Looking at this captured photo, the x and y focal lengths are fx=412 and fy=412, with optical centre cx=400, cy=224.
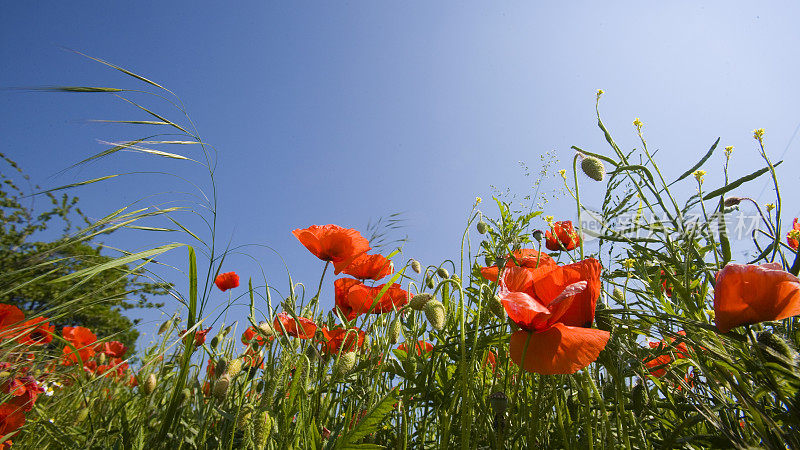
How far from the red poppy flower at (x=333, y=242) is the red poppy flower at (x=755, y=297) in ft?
3.05

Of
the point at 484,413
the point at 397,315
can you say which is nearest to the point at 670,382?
the point at 484,413

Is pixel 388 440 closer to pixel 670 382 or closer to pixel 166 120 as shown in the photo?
pixel 670 382

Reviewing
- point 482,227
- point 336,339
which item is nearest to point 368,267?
point 336,339

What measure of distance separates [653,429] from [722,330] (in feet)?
1.51

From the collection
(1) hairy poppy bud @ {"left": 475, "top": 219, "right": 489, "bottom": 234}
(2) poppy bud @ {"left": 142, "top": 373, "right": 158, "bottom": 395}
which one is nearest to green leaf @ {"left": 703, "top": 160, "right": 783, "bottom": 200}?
(1) hairy poppy bud @ {"left": 475, "top": 219, "right": 489, "bottom": 234}

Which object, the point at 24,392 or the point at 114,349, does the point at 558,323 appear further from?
the point at 114,349

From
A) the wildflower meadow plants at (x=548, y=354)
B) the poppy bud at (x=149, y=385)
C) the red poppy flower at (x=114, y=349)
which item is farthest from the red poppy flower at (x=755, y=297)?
the red poppy flower at (x=114, y=349)

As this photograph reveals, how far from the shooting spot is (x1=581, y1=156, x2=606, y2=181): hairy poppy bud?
0.93 m

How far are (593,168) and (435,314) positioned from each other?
0.49m

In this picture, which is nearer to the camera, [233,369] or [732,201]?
[732,201]

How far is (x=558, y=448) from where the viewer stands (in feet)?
2.76

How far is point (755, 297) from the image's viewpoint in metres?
0.51

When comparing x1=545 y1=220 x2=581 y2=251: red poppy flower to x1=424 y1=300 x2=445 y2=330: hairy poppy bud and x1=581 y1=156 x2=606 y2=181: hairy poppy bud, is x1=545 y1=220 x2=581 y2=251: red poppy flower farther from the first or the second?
x1=424 y1=300 x2=445 y2=330: hairy poppy bud

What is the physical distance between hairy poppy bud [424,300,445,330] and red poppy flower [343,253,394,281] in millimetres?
463
